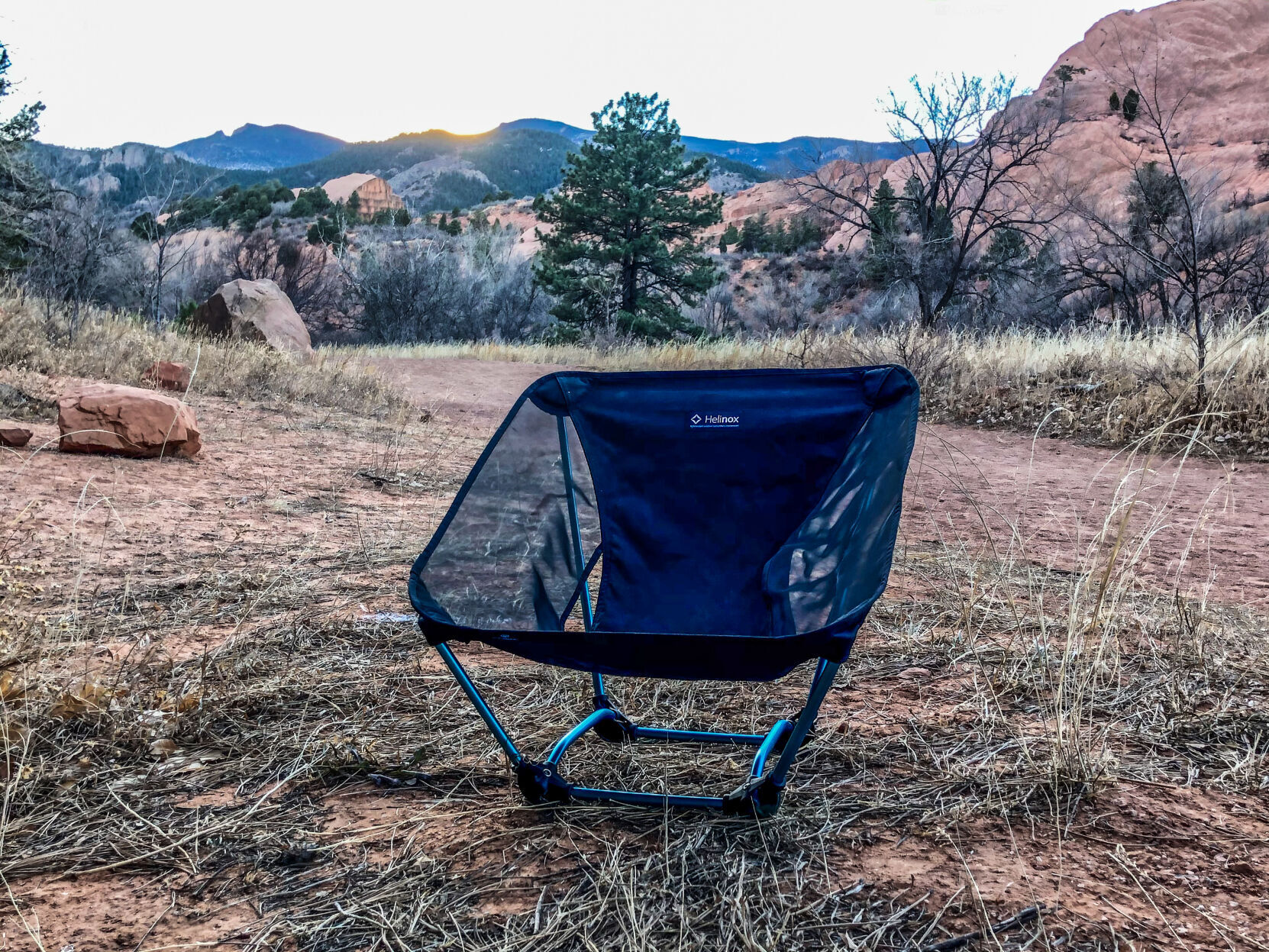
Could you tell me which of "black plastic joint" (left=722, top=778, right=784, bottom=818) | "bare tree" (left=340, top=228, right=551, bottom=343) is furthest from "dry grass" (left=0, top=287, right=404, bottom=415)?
"bare tree" (left=340, top=228, right=551, bottom=343)

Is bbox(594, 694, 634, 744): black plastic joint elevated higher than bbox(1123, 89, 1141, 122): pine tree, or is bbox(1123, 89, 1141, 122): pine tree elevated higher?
bbox(1123, 89, 1141, 122): pine tree

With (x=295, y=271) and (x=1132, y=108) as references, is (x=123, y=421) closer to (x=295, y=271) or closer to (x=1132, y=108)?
(x=1132, y=108)

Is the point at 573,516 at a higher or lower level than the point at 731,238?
lower

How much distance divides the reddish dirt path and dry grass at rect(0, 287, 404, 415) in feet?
5.38

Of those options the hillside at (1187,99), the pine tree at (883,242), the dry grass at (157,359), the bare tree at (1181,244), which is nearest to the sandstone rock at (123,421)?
the dry grass at (157,359)

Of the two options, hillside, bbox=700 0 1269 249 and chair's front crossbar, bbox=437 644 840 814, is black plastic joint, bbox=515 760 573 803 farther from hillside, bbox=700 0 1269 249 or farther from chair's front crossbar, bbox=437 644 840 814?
hillside, bbox=700 0 1269 249

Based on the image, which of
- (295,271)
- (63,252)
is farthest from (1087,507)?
(295,271)

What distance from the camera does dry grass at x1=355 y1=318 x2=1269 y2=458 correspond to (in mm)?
6852

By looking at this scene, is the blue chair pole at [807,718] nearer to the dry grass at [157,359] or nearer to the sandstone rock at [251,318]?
the dry grass at [157,359]

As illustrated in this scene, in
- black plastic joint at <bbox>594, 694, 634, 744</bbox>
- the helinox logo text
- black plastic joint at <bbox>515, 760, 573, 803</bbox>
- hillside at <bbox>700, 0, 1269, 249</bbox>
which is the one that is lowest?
black plastic joint at <bbox>594, 694, 634, 744</bbox>

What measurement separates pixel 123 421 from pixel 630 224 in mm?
15236

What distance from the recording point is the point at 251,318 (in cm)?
1288

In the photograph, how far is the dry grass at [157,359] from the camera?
7.16 metres

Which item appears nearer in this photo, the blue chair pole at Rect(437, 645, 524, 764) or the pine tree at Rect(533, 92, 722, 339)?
the blue chair pole at Rect(437, 645, 524, 764)
